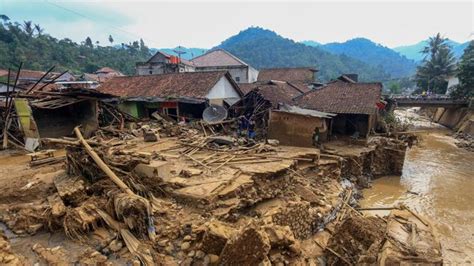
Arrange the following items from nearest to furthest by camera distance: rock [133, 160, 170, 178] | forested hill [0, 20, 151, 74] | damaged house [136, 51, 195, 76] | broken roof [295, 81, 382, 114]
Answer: rock [133, 160, 170, 178] < broken roof [295, 81, 382, 114] < damaged house [136, 51, 195, 76] < forested hill [0, 20, 151, 74]

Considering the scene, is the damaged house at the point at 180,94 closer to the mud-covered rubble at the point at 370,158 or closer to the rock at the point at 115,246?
the mud-covered rubble at the point at 370,158

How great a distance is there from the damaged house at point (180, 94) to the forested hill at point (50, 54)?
3242 cm

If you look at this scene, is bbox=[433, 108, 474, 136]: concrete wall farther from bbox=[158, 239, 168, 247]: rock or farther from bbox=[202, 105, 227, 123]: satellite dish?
bbox=[158, 239, 168, 247]: rock

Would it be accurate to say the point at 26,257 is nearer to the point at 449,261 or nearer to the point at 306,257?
the point at 306,257

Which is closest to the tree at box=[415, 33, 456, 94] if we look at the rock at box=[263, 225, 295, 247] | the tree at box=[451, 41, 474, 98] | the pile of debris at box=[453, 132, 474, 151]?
the tree at box=[451, 41, 474, 98]

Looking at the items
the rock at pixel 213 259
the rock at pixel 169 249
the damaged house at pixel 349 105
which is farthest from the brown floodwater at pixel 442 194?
the rock at pixel 169 249

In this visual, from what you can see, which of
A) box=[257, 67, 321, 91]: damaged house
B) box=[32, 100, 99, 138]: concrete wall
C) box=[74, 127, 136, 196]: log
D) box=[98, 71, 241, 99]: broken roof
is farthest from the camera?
box=[257, 67, 321, 91]: damaged house

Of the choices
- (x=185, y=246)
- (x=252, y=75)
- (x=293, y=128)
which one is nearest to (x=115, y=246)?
(x=185, y=246)

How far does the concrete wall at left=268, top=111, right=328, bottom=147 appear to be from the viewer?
1410 cm

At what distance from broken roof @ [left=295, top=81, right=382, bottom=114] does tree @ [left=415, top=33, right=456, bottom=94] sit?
31439mm

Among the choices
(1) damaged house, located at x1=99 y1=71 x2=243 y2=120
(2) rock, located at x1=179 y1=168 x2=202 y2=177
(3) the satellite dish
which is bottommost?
(2) rock, located at x1=179 y1=168 x2=202 y2=177

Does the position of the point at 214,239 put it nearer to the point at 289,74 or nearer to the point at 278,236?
the point at 278,236

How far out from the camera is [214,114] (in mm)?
17516

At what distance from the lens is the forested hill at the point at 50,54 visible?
4509 centimetres
